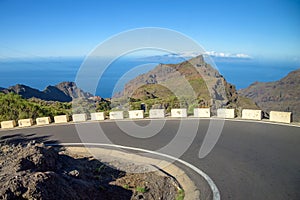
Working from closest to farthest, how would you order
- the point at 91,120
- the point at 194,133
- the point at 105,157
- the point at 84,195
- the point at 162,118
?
the point at 84,195
the point at 105,157
the point at 194,133
the point at 162,118
the point at 91,120

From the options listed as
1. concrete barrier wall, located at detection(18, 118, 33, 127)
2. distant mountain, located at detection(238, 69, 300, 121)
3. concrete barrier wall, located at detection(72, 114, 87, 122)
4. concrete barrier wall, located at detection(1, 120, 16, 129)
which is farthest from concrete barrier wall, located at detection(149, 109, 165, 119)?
distant mountain, located at detection(238, 69, 300, 121)

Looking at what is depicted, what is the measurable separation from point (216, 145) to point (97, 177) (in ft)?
16.8

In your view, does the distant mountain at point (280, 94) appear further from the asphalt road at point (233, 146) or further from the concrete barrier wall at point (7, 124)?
the concrete barrier wall at point (7, 124)

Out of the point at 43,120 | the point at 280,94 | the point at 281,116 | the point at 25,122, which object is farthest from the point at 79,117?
the point at 280,94

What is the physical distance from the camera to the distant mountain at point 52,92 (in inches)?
1859

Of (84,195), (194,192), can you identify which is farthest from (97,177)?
(194,192)

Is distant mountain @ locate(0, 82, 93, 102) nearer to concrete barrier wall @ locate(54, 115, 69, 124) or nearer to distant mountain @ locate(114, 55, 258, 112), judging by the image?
distant mountain @ locate(114, 55, 258, 112)

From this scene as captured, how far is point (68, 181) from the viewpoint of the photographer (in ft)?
21.1

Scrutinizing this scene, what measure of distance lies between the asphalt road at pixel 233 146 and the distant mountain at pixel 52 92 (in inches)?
1303

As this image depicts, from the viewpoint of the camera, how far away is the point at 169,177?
7.81 meters

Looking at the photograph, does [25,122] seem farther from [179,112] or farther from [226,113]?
[226,113]

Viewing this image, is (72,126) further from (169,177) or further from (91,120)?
(169,177)

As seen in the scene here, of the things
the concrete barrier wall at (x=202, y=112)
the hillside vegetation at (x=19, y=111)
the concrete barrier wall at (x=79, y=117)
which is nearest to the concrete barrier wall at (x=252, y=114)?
the concrete barrier wall at (x=202, y=112)

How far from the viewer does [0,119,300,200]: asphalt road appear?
6.89m
